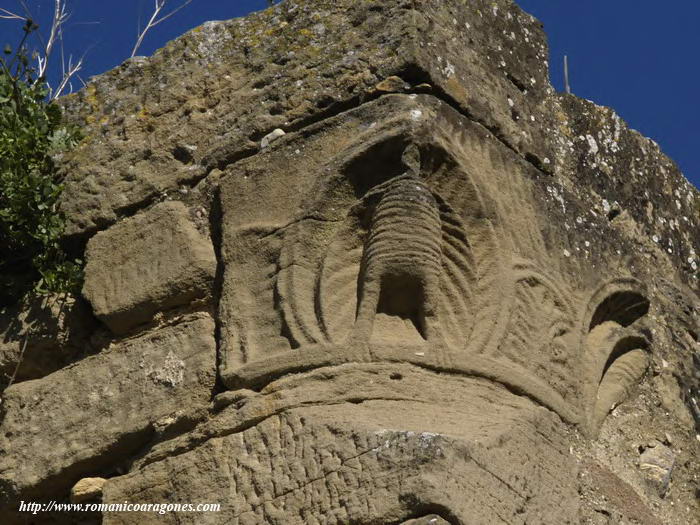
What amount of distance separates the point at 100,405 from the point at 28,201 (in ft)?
3.07

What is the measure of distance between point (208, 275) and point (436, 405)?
109cm

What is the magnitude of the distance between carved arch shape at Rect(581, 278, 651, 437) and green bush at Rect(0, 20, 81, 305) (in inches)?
74.4

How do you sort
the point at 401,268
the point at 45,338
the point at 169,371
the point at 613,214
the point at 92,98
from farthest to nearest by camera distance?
the point at 92,98 < the point at 613,214 < the point at 45,338 < the point at 169,371 < the point at 401,268

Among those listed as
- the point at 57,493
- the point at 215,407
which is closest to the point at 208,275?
the point at 215,407

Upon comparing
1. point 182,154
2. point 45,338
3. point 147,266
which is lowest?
point 45,338

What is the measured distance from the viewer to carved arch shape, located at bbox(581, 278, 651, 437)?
5.45 meters

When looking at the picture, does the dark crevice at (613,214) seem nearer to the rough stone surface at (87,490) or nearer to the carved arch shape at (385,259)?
the carved arch shape at (385,259)

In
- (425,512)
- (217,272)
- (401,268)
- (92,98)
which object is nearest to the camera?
(425,512)

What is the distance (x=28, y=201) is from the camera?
19.7 feet

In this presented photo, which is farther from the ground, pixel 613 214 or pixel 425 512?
pixel 613 214

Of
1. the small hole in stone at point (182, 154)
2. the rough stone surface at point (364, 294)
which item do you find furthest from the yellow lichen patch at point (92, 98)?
the small hole in stone at point (182, 154)

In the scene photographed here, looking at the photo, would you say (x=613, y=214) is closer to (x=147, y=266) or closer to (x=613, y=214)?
(x=613, y=214)

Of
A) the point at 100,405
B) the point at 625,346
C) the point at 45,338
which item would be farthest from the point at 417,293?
the point at 45,338

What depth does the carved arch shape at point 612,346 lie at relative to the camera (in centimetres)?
545
